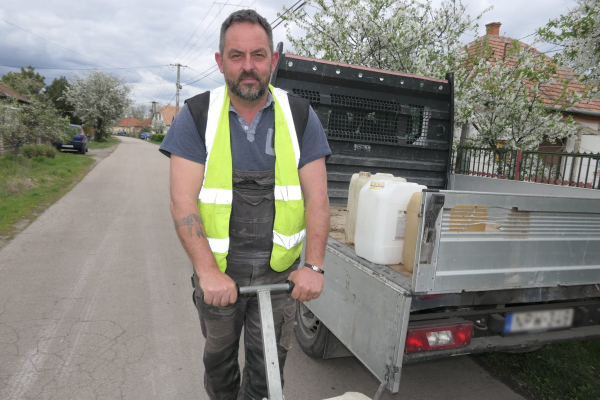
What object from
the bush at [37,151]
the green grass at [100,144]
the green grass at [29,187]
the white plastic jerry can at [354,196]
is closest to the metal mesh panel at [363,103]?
the white plastic jerry can at [354,196]

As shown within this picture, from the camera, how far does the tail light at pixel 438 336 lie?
2.18 metres

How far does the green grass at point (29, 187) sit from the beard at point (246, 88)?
21.2 feet

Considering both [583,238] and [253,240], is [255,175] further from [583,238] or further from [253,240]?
[583,238]

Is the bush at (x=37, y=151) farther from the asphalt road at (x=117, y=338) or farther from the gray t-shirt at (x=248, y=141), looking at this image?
the gray t-shirt at (x=248, y=141)

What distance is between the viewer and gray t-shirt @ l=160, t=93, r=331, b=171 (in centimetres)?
191

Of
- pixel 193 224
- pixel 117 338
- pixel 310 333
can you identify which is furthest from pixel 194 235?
pixel 117 338

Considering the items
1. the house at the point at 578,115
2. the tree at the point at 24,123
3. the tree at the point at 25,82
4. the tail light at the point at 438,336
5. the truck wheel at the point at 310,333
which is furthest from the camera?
the tree at the point at 25,82

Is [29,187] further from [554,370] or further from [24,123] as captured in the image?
[554,370]

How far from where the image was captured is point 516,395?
3139 mm

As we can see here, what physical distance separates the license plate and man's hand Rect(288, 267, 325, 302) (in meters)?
1.31

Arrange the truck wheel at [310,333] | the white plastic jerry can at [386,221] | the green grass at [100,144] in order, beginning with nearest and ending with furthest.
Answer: the white plastic jerry can at [386,221], the truck wheel at [310,333], the green grass at [100,144]

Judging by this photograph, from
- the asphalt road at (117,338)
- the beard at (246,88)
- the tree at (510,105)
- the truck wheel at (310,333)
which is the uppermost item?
the tree at (510,105)

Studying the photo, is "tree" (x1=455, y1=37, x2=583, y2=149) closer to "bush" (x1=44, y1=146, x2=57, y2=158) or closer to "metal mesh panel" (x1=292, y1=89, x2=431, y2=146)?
"metal mesh panel" (x1=292, y1=89, x2=431, y2=146)

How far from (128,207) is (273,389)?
8563mm
